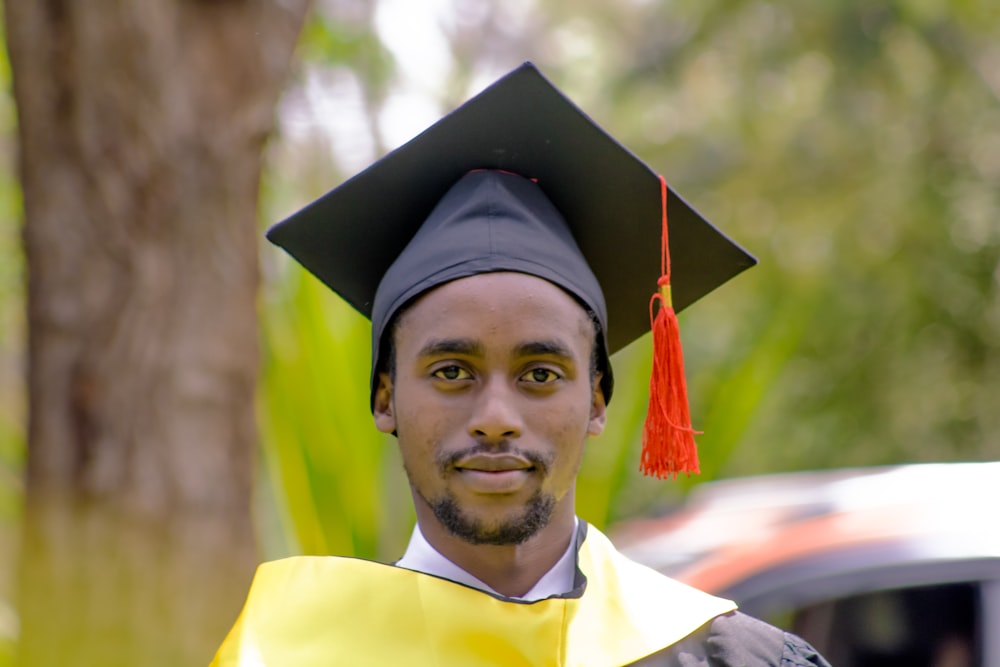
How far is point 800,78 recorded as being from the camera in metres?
8.88

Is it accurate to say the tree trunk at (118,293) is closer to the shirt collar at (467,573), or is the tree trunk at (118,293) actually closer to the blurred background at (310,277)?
the blurred background at (310,277)

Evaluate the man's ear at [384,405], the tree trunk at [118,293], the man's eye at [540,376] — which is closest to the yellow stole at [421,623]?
the man's ear at [384,405]

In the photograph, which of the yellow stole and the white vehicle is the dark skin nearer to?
the yellow stole

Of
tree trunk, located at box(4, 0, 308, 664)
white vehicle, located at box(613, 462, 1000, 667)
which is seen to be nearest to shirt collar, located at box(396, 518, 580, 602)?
white vehicle, located at box(613, 462, 1000, 667)

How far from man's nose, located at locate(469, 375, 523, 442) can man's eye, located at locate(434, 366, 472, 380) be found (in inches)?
1.7

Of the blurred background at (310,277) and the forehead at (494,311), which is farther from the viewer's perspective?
the blurred background at (310,277)

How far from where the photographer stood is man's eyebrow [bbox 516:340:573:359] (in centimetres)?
185

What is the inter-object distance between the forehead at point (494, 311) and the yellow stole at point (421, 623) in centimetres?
39

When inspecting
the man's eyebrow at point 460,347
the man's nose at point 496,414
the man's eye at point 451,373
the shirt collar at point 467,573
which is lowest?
the shirt collar at point 467,573

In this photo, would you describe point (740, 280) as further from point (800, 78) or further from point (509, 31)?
point (509, 31)

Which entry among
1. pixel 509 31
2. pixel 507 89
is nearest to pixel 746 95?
pixel 509 31

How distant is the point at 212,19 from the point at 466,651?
227 centimetres

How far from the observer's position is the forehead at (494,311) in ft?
6.10

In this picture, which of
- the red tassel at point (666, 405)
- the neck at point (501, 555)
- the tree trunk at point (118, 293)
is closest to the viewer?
the neck at point (501, 555)
